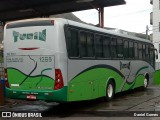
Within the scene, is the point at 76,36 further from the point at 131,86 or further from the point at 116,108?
the point at 131,86

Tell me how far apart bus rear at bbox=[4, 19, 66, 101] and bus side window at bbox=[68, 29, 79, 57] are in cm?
60

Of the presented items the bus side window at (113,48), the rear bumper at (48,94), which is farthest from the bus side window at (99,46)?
the rear bumper at (48,94)

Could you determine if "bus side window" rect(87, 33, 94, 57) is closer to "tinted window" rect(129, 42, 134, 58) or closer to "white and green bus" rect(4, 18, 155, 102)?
"white and green bus" rect(4, 18, 155, 102)

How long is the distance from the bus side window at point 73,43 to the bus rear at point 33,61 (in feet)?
1.98

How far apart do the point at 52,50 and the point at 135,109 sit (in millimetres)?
3838

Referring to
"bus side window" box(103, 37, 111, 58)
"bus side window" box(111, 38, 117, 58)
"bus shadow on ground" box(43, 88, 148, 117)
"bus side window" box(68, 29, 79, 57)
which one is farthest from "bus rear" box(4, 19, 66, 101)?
"bus side window" box(111, 38, 117, 58)

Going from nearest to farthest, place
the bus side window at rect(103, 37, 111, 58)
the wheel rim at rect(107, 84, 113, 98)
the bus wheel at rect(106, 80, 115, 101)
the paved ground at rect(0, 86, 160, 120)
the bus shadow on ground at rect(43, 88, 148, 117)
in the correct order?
the paved ground at rect(0, 86, 160, 120)
the bus shadow on ground at rect(43, 88, 148, 117)
the bus side window at rect(103, 37, 111, 58)
the bus wheel at rect(106, 80, 115, 101)
the wheel rim at rect(107, 84, 113, 98)

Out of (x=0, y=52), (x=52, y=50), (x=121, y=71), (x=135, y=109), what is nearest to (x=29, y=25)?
(x=52, y=50)

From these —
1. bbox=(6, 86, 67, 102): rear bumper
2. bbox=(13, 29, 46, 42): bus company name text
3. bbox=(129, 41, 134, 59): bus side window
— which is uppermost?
bbox=(13, 29, 46, 42): bus company name text

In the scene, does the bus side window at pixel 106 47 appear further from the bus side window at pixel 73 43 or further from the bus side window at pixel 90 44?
the bus side window at pixel 73 43

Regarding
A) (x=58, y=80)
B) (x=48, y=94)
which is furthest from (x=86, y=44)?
(x=48, y=94)

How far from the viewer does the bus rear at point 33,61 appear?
11.9m

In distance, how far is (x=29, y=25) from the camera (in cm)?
1233

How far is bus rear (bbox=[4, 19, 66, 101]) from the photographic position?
38.9 feet
